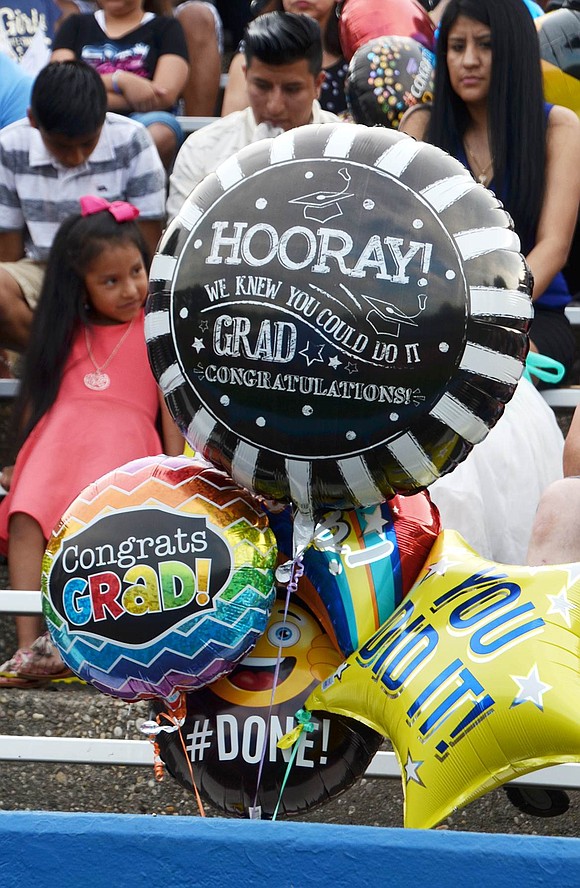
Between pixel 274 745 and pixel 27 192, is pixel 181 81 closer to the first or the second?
pixel 27 192

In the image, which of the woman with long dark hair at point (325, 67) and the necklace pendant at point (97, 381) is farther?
the woman with long dark hair at point (325, 67)

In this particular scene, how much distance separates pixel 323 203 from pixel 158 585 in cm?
48

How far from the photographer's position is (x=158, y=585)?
1.51 metres

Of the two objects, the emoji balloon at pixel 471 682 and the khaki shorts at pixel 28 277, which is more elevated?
the emoji balloon at pixel 471 682

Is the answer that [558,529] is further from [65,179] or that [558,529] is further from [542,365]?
[65,179]

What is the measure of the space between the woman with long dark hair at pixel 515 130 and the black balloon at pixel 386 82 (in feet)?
1.15

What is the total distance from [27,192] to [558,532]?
198 centimetres

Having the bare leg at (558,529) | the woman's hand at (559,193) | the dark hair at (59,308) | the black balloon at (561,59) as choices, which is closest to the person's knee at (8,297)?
the dark hair at (59,308)

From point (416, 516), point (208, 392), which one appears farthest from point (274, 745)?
point (208, 392)

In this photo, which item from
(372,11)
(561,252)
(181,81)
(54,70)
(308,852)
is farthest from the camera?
(181,81)

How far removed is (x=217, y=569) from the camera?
1.52m

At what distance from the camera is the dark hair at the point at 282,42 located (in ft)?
9.78

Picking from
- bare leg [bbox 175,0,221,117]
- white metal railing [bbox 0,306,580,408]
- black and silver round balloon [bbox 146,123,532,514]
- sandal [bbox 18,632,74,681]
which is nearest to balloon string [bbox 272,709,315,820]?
black and silver round balloon [bbox 146,123,532,514]

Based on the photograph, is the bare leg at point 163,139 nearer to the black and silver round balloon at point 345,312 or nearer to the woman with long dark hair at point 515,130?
the woman with long dark hair at point 515,130
